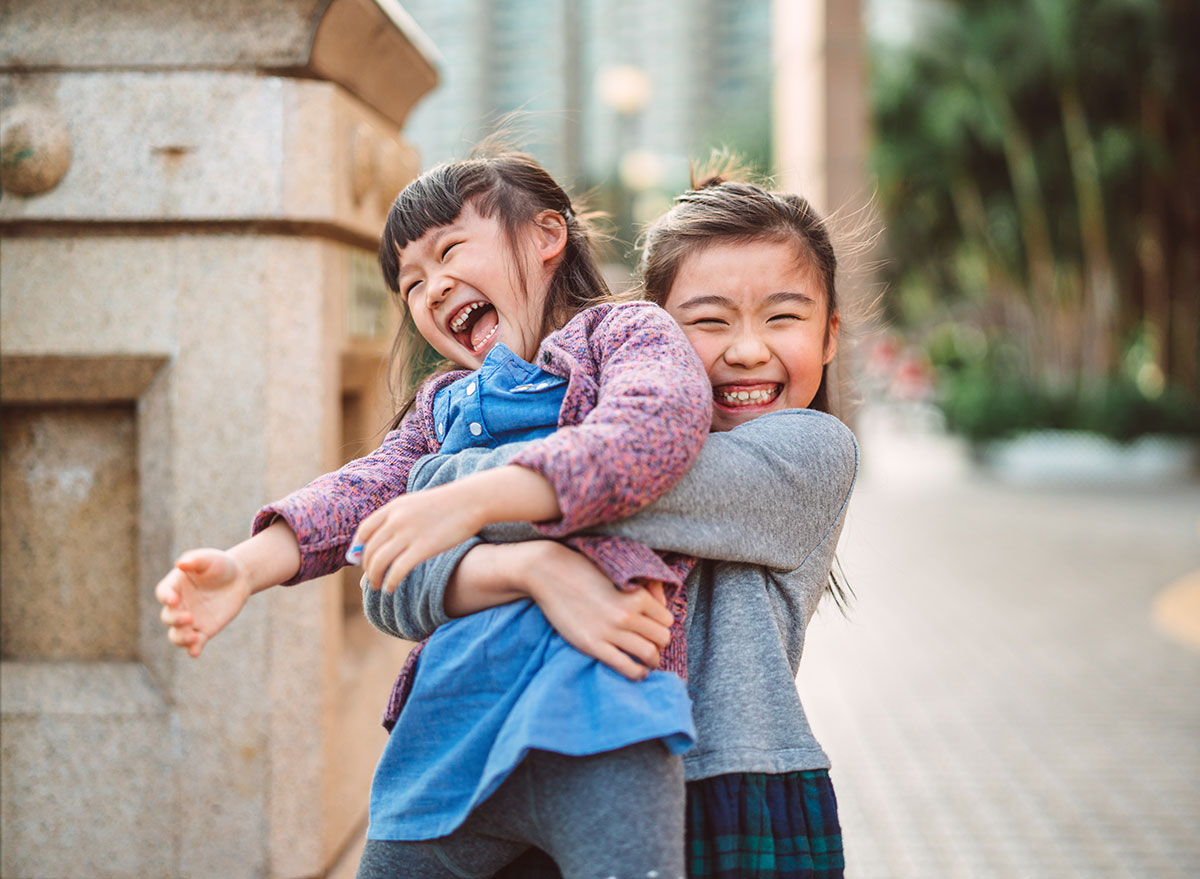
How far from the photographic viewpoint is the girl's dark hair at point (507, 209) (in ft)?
5.03

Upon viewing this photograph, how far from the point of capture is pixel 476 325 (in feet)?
5.14

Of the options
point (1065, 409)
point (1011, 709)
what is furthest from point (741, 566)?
point (1065, 409)

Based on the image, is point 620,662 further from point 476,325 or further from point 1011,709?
point 1011,709

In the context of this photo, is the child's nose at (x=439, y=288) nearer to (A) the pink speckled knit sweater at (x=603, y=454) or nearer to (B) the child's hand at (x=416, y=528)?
(A) the pink speckled knit sweater at (x=603, y=454)

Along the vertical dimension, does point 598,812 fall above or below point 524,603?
below

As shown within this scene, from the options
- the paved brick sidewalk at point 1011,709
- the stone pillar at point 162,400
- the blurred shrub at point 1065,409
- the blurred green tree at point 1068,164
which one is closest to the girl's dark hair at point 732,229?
the paved brick sidewalk at point 1011,709

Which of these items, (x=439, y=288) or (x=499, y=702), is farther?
(x=439, y=288)

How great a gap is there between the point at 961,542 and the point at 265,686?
313 inches

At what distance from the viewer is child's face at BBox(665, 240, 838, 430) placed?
1559 millimetres

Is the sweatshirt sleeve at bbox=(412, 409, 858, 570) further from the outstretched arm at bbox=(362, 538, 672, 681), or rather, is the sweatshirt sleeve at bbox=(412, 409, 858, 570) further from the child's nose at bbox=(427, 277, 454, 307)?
the child's nose at bbox=(427, 277, 454, 307)

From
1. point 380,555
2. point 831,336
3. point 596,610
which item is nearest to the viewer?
point 380,555

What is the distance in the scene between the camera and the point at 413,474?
4.81 ft

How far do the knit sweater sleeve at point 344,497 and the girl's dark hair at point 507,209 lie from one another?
0.19 metres

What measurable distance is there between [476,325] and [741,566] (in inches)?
20.0
